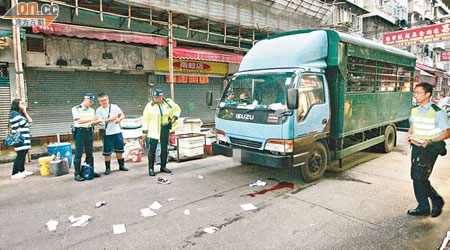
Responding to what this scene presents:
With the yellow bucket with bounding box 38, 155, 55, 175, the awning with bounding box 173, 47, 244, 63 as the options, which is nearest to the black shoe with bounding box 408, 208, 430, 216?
the yellow bucket with bounding box 38, 155, 55, 175

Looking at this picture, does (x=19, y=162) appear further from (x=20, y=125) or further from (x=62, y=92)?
(x=62, y=92)

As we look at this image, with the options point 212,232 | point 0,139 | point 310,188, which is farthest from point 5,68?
point 310,188

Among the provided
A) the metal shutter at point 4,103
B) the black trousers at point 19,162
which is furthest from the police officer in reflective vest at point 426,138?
the metal shutter at point 4,103

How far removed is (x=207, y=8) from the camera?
10.3 metres

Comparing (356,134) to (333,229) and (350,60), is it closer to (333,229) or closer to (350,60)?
(350,60)

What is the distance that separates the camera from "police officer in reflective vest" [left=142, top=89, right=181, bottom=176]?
6.08 metres

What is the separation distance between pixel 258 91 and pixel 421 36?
14.6 meters

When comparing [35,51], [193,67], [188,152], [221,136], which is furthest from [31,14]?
[193,67]

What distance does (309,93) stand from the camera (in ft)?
17.4

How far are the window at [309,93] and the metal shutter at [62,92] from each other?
24.7ft

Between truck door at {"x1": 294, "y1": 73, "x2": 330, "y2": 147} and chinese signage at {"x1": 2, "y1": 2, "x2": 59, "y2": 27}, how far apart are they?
6550 mm

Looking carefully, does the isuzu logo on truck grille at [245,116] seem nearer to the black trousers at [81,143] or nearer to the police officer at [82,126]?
the police officer at [82,126]

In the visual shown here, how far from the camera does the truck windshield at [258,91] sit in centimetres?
517

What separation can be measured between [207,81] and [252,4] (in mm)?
3813
